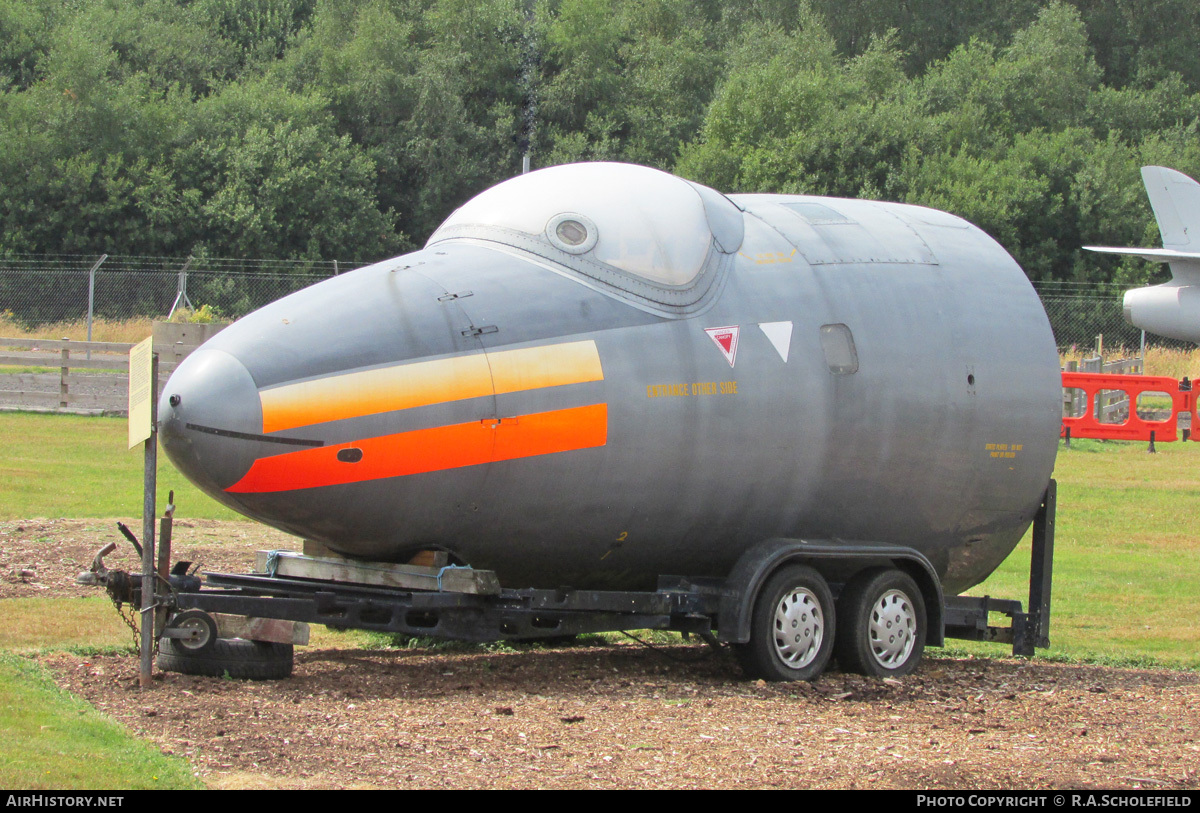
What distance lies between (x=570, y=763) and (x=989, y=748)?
7.13 ft

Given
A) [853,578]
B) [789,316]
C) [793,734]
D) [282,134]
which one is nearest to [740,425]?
[789,316]

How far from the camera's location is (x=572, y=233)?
8328 millimetres

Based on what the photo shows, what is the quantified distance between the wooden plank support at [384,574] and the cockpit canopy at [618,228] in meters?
1.92

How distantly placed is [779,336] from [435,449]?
2.46m

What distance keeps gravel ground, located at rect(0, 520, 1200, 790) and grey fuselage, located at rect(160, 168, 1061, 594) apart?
850 mm

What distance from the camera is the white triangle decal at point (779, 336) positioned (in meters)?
8.49

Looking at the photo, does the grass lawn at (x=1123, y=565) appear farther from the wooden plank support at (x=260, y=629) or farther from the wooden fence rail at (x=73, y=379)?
the wooden fence rail at (x=73, y=379)

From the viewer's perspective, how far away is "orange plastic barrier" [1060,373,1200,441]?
20219 mm

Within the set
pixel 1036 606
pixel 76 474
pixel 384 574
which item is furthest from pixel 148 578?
pixel 76 474

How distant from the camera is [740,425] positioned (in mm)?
8219

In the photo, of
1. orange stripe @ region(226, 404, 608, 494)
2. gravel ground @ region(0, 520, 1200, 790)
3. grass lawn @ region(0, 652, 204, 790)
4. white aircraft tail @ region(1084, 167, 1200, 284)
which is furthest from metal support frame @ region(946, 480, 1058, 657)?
white aircraft tail @ region(1084, 167, 1200, 284)

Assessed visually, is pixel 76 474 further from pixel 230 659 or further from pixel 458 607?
pixel 458 607

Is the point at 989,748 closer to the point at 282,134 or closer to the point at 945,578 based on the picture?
the point at 945,578

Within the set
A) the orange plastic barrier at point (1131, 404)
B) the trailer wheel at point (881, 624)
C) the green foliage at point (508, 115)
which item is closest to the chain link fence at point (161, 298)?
the green foliage at point (508, 115)
